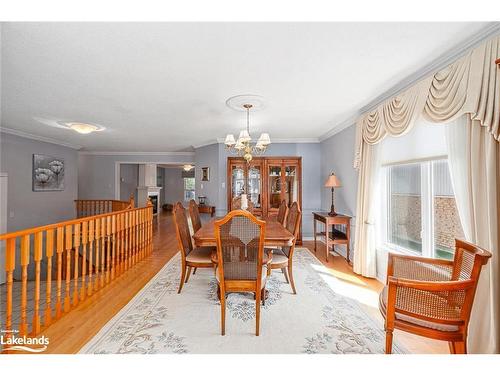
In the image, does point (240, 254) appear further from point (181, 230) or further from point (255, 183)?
point (255, 183)

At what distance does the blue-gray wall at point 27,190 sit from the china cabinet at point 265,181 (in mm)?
4658

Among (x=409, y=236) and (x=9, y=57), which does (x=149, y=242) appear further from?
(x=409, y=236)

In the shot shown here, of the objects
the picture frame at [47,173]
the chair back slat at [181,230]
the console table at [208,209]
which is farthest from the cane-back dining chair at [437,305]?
the picture frame at [47,173]

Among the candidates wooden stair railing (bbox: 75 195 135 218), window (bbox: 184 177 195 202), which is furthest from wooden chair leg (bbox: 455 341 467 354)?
window (bbox: 184 177 195 202)

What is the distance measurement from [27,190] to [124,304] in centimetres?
491

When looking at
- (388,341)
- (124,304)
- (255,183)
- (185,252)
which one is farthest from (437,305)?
(255,183)

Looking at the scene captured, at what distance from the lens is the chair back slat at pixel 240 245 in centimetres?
185

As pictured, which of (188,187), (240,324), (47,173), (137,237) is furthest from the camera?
(188,187)

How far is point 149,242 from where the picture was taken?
14.5ft

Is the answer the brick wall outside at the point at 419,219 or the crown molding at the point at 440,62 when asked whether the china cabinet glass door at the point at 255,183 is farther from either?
the brick wall outside at the point at 419,219

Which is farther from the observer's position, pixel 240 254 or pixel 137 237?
pixel 137 237

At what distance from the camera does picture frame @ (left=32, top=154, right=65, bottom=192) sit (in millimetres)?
5488

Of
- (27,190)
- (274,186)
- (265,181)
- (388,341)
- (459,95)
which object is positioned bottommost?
(388,341)

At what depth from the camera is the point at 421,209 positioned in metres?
2.60
